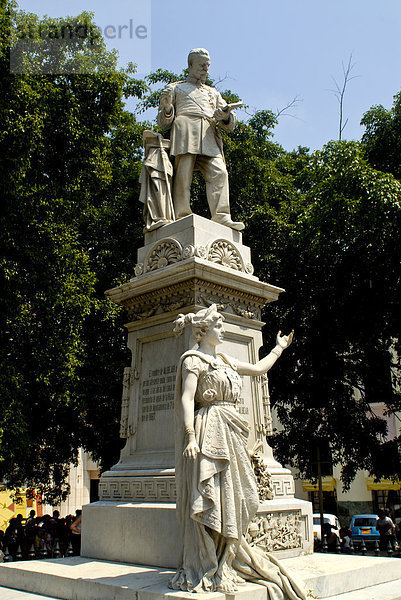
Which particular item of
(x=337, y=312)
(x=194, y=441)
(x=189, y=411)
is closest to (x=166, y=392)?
(x=189, y=411)

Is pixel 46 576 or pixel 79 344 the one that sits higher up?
pixel 79 344

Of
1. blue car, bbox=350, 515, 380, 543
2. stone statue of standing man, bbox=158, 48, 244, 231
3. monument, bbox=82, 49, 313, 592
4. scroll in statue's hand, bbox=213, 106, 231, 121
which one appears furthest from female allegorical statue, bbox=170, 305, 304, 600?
blue car, bbox=350, 515, 380, 543

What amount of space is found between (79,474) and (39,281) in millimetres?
27889

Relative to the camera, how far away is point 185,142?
349 inches

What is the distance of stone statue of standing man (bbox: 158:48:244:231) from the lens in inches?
350

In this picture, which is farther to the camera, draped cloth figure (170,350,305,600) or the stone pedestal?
the stone pedestal

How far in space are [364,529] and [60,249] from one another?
1721 cm

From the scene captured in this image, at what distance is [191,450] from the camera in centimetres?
514

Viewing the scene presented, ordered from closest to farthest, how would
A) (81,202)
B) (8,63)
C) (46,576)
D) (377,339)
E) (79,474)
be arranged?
(46,576), (8,63), (81,202), (377,339), (79,474)

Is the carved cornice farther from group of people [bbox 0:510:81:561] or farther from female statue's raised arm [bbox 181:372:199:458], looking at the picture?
group of people [bbox 0:510:81:561]

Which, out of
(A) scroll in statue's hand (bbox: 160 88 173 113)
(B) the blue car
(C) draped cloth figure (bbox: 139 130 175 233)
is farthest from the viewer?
(B) the blue car

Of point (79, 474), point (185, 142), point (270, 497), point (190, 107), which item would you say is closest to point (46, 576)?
point (270, 497)

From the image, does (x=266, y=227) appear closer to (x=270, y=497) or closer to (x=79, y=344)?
(x=79, y=344)

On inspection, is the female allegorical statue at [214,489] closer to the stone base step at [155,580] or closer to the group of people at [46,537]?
the stone base step at [155,580]
